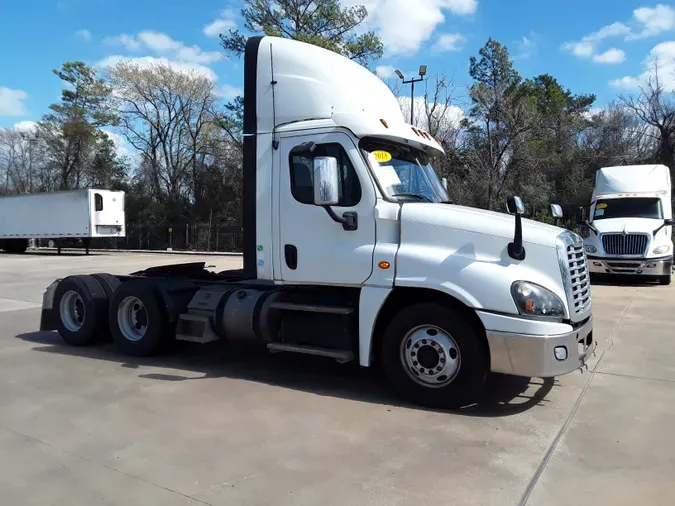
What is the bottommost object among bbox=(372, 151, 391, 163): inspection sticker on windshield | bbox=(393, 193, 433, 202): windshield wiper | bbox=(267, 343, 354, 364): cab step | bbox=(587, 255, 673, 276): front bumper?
bbox=(267, 343, 354, 364): cab step

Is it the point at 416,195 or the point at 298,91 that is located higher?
the point at 298,91

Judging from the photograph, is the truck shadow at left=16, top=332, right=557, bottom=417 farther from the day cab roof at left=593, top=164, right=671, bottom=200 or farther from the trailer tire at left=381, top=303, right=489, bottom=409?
the day cab roof at left=593, top=164, right=671, bottom=200

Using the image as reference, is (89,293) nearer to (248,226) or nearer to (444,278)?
(248,226)

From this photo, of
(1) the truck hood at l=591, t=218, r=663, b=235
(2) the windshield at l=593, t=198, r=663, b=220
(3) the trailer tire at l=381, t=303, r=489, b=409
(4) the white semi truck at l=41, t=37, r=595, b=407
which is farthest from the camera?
(2) the windshield at l=593, t=198, r=663, b=220

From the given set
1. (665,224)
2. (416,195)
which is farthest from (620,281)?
(416,195)

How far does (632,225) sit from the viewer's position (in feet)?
49.8

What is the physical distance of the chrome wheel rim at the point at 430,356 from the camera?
500cm

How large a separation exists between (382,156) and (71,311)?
5.37 metres

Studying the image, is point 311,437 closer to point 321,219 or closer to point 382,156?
point 321,219

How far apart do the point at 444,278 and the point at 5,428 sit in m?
4.05

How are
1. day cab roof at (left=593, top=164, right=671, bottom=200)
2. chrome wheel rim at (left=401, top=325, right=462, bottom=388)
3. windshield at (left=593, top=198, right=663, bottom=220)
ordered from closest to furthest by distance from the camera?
1. chrome wheel rim at (left=401, top=325, right=462, bottom=388)
2. windshield at (left=593, top=198, right=663, bottom=220)
3. day cab roof at (left=593, top=164, right=671, bottom=200)

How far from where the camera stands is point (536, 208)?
29141mm

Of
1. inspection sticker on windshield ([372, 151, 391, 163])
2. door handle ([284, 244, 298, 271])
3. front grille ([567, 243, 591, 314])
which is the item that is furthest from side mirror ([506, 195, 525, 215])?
door handle ([284, 244, 298, 271])

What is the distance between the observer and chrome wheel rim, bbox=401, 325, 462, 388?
500 centimetres
